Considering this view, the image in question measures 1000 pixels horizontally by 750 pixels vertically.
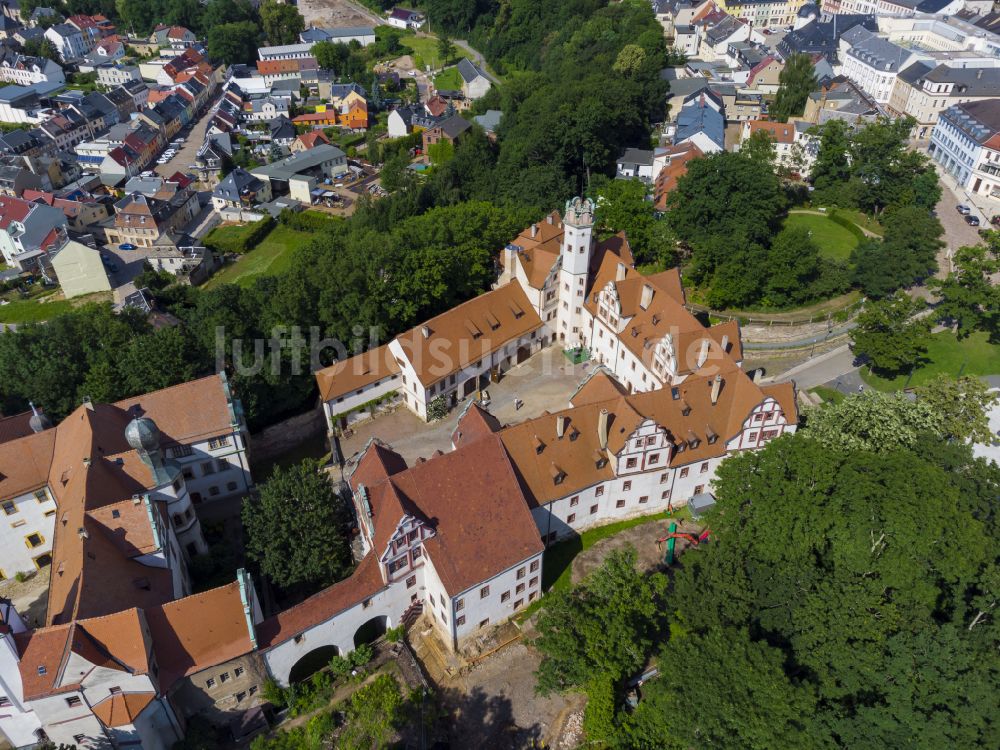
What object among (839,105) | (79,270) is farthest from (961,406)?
(79,270)

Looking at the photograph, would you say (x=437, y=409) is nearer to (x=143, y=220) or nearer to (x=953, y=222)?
(x=953, y=222)

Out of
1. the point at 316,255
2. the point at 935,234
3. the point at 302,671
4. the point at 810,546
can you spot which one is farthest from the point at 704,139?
the point at 302,671

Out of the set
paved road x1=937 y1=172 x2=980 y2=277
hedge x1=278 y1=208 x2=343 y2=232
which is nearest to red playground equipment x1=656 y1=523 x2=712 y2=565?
paved road x1=937 y1=172 x2=980 y2=277

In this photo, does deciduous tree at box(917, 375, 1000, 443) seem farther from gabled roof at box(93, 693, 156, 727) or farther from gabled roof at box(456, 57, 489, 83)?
gabled roof at box(456, 57, 489, 83)

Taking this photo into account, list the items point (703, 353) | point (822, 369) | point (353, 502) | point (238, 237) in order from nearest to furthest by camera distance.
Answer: point (353, 502) → point (703, 353) → point (822, 369) → point (238, 237)

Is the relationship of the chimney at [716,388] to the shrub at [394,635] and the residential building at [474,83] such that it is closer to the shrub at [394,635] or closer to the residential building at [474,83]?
the shrub at [394,635]

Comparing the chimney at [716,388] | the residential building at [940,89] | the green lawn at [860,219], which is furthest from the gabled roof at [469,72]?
the chimney at [716,388]
